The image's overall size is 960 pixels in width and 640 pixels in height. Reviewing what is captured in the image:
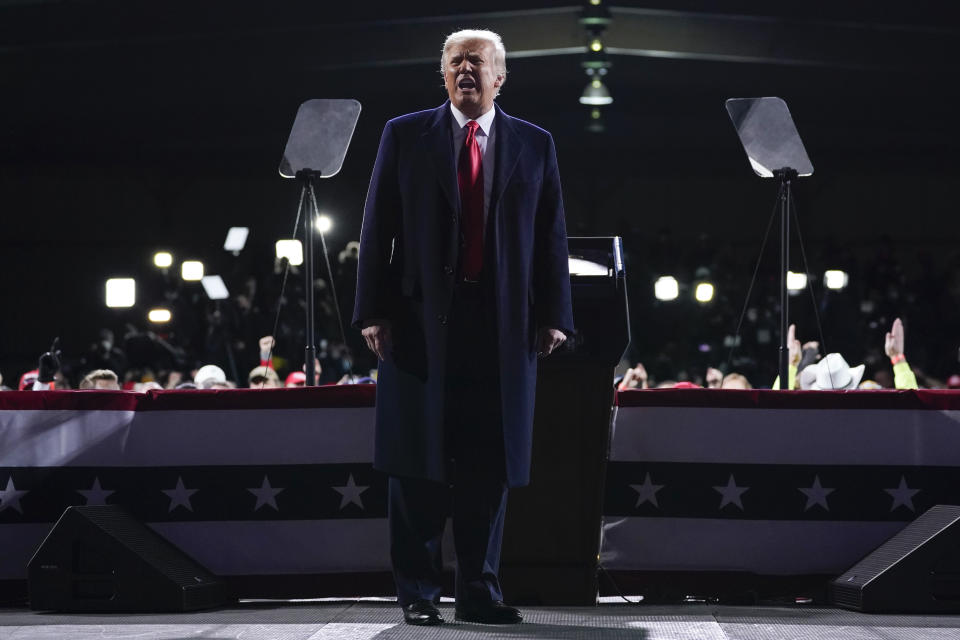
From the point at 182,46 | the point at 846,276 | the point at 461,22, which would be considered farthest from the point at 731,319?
the point at 182,46

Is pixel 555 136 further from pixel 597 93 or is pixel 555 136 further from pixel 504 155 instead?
pixel 504 155

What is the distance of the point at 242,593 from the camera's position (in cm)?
415

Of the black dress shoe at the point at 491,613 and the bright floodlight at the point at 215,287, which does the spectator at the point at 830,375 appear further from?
the bright floodlight at the point at 215,287

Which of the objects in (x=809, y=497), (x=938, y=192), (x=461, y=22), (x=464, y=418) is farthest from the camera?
(x=938, y=192)

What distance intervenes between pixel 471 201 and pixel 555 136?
15207 mm

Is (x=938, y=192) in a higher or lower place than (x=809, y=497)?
higher

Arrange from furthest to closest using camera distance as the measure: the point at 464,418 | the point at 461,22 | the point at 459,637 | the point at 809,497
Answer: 1. the point at 461,22
2. the point at 809,497
3. the point at 464,418
4. the point at 459,637

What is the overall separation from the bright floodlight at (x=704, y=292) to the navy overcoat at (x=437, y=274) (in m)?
10.9

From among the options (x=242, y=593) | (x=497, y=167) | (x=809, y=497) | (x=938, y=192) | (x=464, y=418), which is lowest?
(x=242, y=593)

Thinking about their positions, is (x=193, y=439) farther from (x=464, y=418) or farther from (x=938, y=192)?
(x=938, y=192)

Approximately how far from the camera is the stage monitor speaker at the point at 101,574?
3.83 meters

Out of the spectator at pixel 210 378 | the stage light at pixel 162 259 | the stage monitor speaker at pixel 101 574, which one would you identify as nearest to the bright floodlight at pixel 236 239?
the stage light at pixel 162 259

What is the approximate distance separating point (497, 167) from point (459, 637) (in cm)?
135

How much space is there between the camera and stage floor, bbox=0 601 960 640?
3338mm
